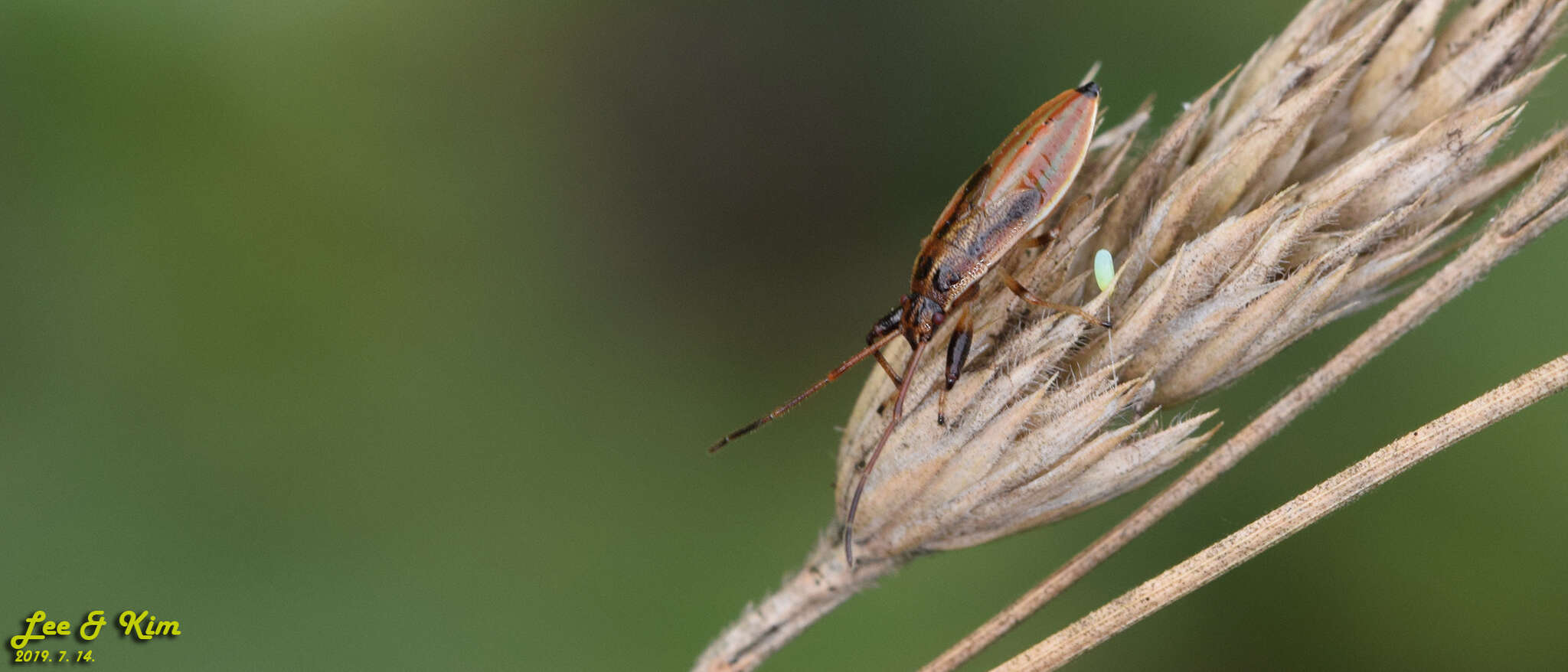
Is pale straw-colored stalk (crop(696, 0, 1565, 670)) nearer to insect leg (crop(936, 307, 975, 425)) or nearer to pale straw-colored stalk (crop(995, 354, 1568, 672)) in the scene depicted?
insect leg (crop(936, 307, 975, 425))

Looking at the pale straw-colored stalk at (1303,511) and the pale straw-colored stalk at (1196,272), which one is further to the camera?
the pale straw-colored stalk at (1196,272)

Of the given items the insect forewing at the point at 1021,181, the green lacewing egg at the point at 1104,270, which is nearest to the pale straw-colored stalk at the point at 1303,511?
the green lacewing egg at the point at 1104,270

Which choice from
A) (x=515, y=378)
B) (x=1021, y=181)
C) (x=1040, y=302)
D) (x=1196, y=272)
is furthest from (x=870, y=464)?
(x=515, y=378)

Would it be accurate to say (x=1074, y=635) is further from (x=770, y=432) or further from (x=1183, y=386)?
(x=770, y=432)

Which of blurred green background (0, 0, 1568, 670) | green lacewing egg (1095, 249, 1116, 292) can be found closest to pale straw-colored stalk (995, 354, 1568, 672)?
green lacewing egg (1095, 249, 1116, 292)

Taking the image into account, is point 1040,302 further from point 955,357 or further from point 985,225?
point 985,225

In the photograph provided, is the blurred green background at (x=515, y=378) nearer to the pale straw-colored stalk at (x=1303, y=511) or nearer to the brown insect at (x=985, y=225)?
the brown insect at (x=985, y=225)

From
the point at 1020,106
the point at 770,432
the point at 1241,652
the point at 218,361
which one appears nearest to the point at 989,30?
the point at 1020,106
